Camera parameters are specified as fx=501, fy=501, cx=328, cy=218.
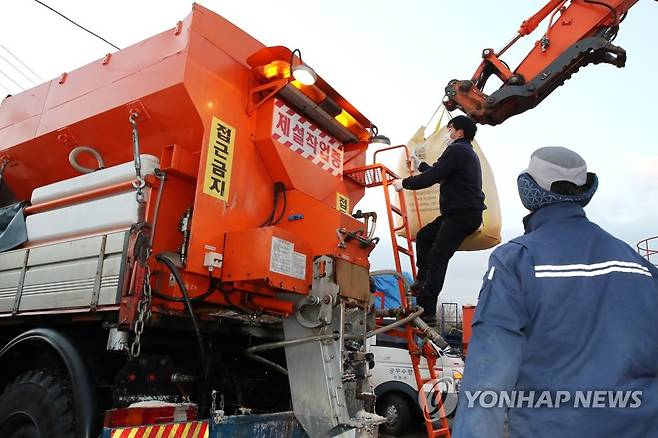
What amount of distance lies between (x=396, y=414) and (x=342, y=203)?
4798 millimetres

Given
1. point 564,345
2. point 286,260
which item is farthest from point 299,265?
point 564,345

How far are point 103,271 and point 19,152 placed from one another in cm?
195

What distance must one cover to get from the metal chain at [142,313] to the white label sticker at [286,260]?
66cm

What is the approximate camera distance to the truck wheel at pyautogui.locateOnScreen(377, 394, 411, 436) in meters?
7.50

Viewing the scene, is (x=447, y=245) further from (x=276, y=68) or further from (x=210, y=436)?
(x=210, y=436)

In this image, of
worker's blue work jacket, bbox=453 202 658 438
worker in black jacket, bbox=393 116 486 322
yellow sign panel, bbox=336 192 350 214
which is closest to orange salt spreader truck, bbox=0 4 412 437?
→ yellow sign panel, bbox=336 192 350 214

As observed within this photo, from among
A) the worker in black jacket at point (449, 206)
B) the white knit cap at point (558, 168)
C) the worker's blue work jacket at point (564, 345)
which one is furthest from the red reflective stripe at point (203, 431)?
the white knit cap at point (558, 168)

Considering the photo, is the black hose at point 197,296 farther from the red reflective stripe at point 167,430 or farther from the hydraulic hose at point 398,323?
the hydraulic hose at point 398,323

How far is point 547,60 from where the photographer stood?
3.87 meters

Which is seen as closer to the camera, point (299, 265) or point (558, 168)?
point (558, 168)

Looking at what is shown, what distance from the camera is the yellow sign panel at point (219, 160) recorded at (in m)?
2.97

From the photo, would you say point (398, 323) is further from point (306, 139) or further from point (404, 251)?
point (306, 139)

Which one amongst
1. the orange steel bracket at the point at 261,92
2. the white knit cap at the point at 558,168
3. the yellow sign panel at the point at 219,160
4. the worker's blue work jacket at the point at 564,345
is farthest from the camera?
the orange steel bracket at the point at 261,92

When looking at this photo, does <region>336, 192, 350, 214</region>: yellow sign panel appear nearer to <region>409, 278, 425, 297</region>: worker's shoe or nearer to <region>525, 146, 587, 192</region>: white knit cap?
<region>409, 278, 425, 297</region>: worker's shoe
